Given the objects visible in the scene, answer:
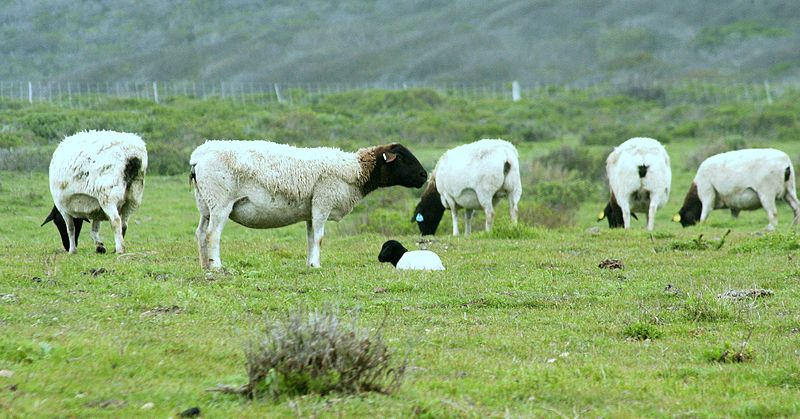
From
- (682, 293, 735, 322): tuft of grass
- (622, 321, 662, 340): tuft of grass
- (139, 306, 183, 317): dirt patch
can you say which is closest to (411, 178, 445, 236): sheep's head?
(682, 293, 735, 322): tuft of grass

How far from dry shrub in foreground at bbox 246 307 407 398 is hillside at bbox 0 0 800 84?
259ft

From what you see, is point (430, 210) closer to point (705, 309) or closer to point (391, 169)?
point (391, 169)

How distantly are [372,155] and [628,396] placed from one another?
7.75 metres

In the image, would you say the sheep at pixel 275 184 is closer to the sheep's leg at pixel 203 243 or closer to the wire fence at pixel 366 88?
the sheep's leg at pixel 203 243

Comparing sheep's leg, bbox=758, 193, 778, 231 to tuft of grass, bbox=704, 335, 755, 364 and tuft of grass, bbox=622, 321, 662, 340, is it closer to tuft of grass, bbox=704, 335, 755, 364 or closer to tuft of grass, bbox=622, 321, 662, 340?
tuft of grass, bbox=622, 321, 662, 340

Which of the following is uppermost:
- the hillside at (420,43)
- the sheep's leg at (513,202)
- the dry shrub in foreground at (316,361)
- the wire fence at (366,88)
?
the hillside at (420,43)

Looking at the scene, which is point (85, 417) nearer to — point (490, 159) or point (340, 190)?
point (340, 190)

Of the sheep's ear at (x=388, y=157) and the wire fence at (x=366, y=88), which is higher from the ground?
the wire fence at (x=366, y=88)

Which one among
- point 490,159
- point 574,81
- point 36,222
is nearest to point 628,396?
point 490,159

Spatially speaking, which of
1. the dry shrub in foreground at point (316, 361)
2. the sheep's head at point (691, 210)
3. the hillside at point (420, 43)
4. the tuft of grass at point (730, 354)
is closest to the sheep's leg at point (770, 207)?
the sheep's head at point (691, 210)

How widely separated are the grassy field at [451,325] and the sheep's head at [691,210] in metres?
6.68

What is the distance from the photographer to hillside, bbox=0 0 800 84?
9175cm

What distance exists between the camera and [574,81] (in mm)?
85375

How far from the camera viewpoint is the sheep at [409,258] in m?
13.5
